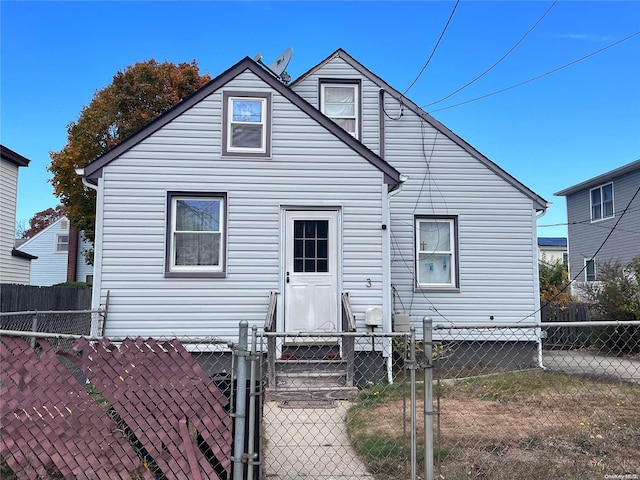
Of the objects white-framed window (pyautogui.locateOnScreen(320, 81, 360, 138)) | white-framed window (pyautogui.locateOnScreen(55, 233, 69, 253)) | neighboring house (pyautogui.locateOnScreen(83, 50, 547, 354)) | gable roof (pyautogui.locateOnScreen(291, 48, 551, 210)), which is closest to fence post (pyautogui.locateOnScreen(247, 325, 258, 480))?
neighboring house (pyautogui.locateOnScreen(83, 50, 547, 354))

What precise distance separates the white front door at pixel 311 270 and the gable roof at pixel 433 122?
397cm

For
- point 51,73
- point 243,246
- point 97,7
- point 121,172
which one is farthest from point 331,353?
point 51,73

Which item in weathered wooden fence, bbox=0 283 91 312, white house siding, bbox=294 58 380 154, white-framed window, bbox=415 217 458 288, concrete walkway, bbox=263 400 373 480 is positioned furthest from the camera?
white house siding, bbox=294 58 380 154

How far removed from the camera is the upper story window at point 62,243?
109ft

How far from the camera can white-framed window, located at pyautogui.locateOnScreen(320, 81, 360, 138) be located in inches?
441

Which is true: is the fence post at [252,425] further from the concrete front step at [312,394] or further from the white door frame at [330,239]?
the white door frame at [330,239]

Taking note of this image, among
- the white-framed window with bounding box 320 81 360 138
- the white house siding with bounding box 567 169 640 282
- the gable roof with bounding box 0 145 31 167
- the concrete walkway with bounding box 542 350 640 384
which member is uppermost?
the gable roof with bounding box 0 145 31 167

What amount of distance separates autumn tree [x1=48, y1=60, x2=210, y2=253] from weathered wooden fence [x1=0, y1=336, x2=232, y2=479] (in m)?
21.3

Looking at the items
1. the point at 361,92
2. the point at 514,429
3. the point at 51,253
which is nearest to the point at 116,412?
the point at 514,429

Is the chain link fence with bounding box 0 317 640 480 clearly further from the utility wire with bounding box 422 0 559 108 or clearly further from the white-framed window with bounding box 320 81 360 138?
the utility wire with bounding box 422 0 559 108

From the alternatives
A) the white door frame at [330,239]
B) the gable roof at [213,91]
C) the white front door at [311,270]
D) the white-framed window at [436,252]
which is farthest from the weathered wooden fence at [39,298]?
the white-framed window at [436,252]

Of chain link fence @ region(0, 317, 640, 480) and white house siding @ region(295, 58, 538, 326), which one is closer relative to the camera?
chain link fence @ region(0, 317, 640, 480)

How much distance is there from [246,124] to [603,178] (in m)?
17.3

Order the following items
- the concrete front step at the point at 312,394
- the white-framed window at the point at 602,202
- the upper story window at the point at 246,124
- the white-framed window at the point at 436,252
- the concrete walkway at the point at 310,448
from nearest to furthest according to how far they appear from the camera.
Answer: the concrete walkway at the point at 310,448, the concrete front step at the point at 312,394, the upper story window at the point at 246,124, the white-framed window at the point at 436,252, the white-framed window at the point at 602,202
